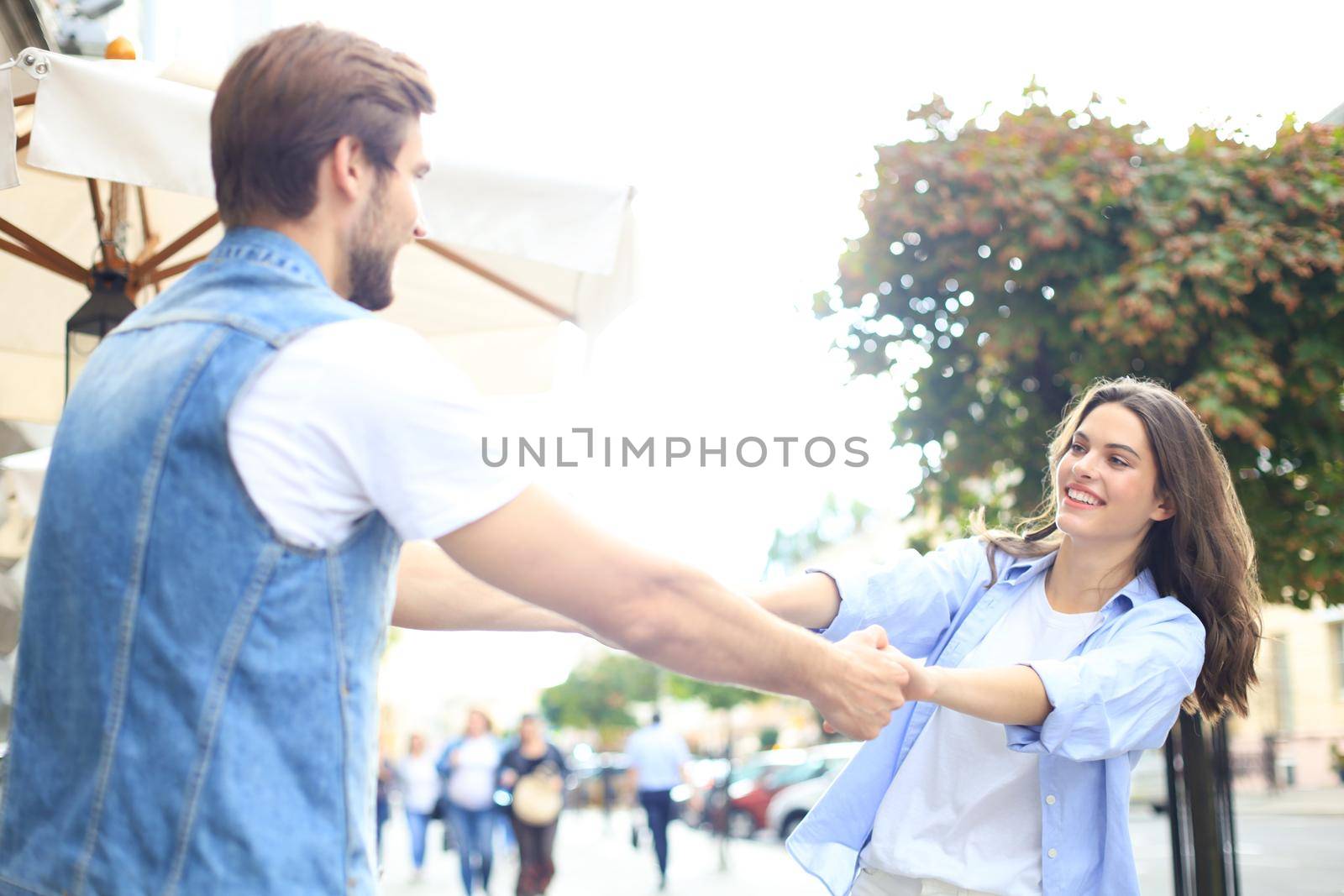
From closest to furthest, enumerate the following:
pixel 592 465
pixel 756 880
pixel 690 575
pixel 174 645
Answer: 1. pixel 174 645
2. pixel 690 575
3. pixel 592 465
4. pixel 756 880

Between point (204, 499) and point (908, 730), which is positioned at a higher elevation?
point (204, 499)

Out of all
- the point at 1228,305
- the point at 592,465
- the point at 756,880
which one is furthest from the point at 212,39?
the point at 756,880

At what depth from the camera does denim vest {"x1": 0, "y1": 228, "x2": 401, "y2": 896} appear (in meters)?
1.35

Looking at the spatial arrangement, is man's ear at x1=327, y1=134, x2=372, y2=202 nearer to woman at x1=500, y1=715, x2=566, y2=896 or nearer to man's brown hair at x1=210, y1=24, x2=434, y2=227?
man's brown hair at x1=210, y1=24, x2=434, y2=227

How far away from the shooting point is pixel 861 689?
7.09 feet

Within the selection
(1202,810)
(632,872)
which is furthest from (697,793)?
(1202,810)

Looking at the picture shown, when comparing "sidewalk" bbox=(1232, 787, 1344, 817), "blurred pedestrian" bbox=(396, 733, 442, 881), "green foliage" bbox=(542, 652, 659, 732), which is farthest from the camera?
"green foliage" bbox=(542, 652, 659, 732)

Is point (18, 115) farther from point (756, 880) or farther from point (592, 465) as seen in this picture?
point (756, 880)

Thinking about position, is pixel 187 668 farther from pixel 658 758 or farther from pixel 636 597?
pixel 658 758

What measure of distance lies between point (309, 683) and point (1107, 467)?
1.98 m

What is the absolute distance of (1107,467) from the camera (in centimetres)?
285

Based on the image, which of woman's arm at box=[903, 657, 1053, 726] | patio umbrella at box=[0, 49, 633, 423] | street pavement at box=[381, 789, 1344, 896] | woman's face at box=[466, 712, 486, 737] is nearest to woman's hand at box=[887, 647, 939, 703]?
woman's arm at box=[903, 657, 1053, 726]

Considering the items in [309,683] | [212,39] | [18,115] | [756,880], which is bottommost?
[756,880]

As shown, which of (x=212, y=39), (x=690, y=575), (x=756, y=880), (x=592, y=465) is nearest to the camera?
(x=690, y=575)
